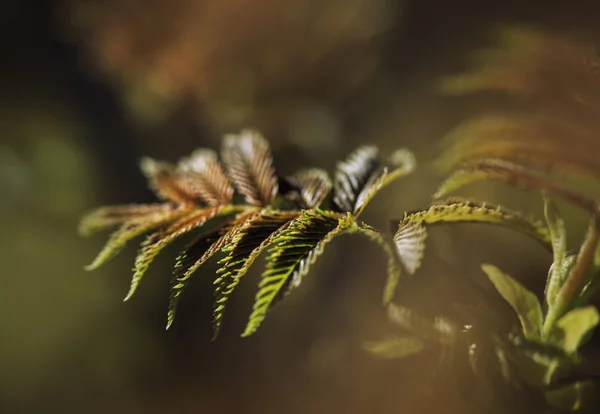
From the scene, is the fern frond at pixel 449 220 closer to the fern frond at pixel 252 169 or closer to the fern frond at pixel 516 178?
the fern frond at pixel 516 178

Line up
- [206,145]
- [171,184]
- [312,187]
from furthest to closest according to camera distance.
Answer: [206,145] < [171,184] < [312,187]

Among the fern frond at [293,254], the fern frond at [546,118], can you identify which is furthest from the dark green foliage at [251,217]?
the fern frond at [546,118]

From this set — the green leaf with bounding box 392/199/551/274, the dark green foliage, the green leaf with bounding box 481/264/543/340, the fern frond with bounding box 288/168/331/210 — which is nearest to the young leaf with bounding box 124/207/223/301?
the dark green foliage

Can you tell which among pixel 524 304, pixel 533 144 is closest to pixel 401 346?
pixel 524 304

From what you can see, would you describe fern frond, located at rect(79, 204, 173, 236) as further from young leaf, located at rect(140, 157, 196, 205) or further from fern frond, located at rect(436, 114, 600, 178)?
fern frond, located at rect(436, 114, 600, 178)

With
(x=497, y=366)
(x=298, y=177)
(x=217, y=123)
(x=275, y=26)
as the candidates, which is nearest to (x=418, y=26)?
(x=275, y=26)

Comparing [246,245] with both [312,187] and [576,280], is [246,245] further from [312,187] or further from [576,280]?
[576,280]
